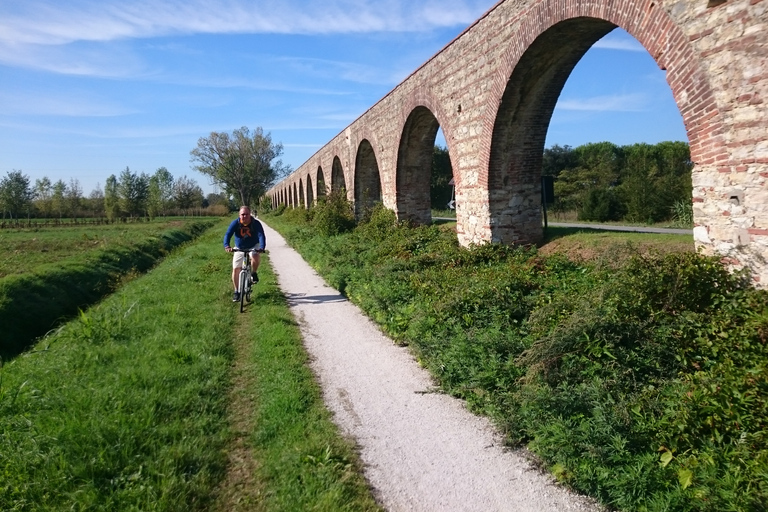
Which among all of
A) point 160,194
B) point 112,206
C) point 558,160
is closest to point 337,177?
point 558,160

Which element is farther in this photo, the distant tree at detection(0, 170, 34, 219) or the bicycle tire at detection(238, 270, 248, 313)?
the distant tree at detection(0, 170, 34, 219)

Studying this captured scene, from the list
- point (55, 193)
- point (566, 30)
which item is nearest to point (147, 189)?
point (55, 193)

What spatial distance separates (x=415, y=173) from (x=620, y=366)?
10279 mm

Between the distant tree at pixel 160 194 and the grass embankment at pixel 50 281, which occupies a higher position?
the distant tree at pixel 160 194

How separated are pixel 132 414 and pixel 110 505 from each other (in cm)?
101

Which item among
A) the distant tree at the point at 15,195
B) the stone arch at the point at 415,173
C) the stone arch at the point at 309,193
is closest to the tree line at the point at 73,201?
the distant tree at the point at 15,195

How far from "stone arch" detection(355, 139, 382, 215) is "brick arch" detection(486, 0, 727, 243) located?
9787mm

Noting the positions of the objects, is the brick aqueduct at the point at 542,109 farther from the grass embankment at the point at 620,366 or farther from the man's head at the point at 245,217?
the man's head at the point at 245,217

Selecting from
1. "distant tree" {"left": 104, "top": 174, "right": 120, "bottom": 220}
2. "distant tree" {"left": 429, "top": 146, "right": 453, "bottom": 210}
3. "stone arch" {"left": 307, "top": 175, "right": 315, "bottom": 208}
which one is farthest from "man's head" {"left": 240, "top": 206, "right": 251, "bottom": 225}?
"distant tree" {"left": 104, "top": 174, "right": 120, "bottom": 220}

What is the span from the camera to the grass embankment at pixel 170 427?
283 centimetres

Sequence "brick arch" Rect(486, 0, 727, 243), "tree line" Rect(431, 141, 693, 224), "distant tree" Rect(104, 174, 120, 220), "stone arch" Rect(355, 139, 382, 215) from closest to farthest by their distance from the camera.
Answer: "brick arch" Rect(486, 0, 727, 243)
"stone arch" Rect(355, 139, 382, 215)
"tree line" Rect(431, 141, 693, 224)
"distant tree" Rect(104, 174, 120, 220)

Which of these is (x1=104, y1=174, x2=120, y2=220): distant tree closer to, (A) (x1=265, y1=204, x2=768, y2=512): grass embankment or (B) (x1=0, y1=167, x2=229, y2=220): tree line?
(B) (x1=0, y1=167, x2=229, y2=220): tree line

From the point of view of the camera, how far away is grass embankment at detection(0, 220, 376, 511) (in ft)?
9.27

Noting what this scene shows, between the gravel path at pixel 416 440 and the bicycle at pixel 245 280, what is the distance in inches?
86.5
